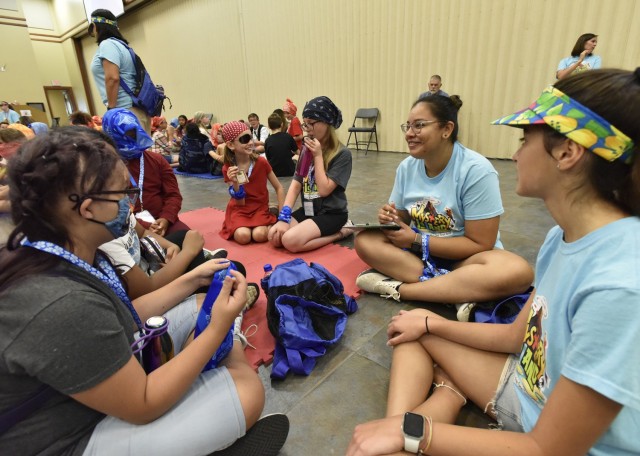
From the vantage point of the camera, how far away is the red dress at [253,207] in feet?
11.0

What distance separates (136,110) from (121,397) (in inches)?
135

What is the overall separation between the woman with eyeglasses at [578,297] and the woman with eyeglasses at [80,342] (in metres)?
0.51

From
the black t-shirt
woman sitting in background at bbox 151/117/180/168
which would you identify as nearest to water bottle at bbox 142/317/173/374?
the black t-shirt

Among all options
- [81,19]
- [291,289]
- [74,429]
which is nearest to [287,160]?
[291,289]

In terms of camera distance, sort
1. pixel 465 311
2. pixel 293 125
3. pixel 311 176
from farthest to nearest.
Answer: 1. pixel 293 125
2. pixel 311 176
3. pixel 465 311

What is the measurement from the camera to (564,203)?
0.85 m

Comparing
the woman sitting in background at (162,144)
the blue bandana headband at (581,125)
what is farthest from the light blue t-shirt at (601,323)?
the woman sitting in background at (162,144)

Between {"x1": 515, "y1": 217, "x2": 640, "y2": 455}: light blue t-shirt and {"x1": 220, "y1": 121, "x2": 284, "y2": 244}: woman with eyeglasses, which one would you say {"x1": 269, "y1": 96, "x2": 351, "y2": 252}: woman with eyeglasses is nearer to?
{"x1": 220, "y1": 121, "x2": 284, "y2": 244}: woman with eyeglasses

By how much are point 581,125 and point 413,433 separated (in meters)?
0.86

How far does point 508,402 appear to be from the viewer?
1150 millimetres

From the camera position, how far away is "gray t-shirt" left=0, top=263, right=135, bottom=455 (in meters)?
0.72

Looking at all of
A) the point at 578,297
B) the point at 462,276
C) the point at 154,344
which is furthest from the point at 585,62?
the point at 154,344

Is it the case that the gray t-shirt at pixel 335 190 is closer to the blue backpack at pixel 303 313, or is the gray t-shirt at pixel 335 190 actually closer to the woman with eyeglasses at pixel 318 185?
the woman with eyeglasses at pixel 318 185

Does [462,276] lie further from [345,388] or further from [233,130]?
[233,130]
